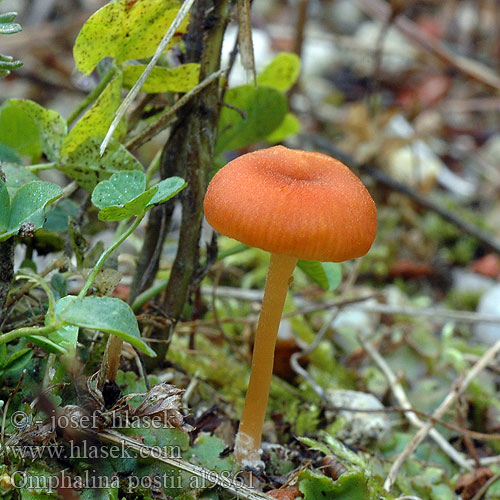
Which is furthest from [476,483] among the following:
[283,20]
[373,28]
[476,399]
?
[283,20]

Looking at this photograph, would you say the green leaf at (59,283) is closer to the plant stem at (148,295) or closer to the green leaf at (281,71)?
the plant stem at (148,295)

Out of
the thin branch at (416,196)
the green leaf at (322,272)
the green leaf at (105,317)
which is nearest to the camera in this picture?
the green leaf at (105,317)

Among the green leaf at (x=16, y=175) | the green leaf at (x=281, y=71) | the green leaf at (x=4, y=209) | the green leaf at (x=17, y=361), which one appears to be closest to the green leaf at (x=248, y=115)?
the green leaf at (x=281, y=71)

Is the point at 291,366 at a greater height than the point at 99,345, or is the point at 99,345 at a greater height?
the point at 99,345

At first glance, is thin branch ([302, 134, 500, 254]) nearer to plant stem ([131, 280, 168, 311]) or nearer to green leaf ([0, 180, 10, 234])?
plant stem ([131, 280, 168, 311])

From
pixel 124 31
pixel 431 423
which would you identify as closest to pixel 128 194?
pixel 124 31

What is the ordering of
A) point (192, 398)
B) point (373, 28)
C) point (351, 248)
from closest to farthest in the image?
point (351, 248) < point (192, 398) < point (373, 28)

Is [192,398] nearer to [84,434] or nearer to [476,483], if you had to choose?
[84,434]
